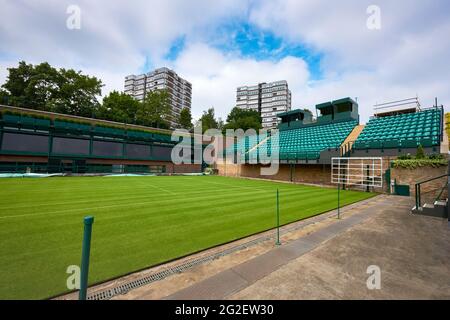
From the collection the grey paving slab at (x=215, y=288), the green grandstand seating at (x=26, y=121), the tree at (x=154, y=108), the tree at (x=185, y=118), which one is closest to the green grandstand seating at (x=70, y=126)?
the green grandstand seating at (x=26, y=121)

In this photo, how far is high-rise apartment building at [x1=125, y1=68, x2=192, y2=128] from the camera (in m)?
80.1

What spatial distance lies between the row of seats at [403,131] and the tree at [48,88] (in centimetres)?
4396

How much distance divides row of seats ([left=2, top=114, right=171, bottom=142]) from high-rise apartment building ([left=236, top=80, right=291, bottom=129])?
58.8m

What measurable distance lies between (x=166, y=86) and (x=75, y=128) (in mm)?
59956

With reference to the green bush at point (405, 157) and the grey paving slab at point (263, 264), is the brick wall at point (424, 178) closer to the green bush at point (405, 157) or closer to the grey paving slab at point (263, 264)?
the green bush at point (405, 157)

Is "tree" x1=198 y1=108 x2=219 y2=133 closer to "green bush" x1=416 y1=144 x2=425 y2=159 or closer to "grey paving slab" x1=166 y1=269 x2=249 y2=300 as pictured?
"green bush" x1=416 y1=144 x2=425 y2=159

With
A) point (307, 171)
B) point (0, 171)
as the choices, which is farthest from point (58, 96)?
point (307, 171)

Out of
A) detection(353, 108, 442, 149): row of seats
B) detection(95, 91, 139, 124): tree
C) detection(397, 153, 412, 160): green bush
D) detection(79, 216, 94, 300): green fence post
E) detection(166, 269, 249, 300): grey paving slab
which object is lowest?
detection(166, 269, 249, 300): grey paving slab

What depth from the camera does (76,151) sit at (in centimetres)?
2631

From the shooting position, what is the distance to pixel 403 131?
680 inches

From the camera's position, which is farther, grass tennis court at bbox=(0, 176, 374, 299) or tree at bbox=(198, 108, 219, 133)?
tree at bbox=(198, 108, 219, 133)

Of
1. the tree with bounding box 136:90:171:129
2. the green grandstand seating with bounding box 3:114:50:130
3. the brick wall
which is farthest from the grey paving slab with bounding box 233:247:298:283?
the tree with bounding box 136:90:171:129
